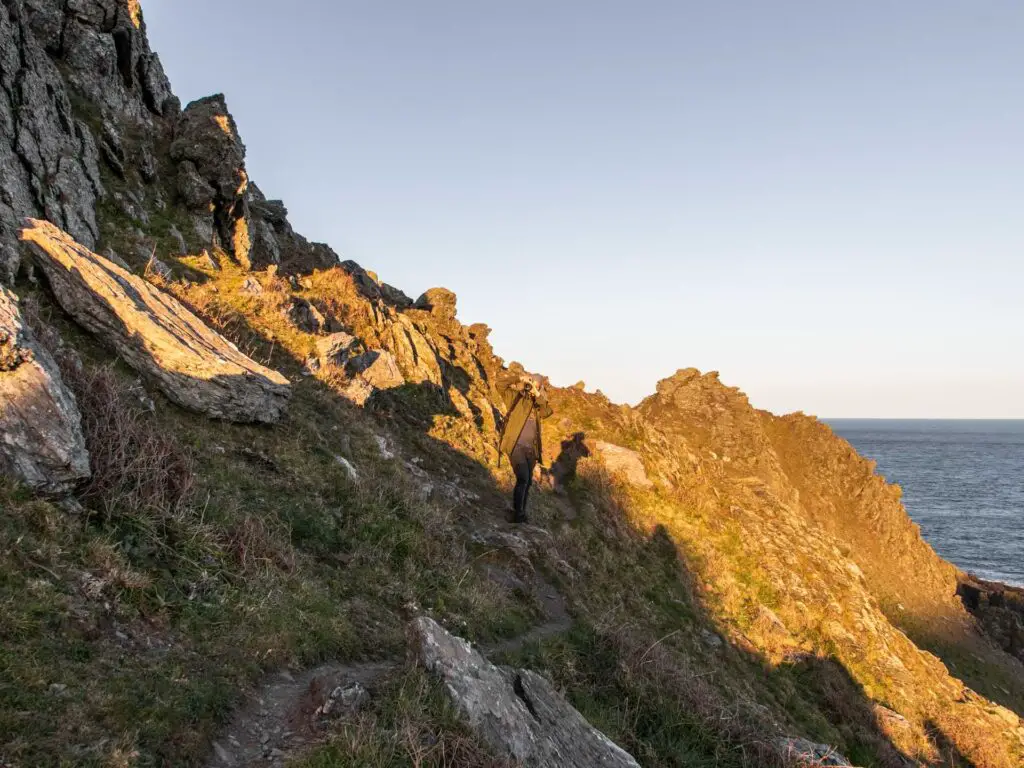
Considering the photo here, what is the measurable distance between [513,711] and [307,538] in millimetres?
3937

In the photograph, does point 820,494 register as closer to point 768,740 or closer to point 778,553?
point 778,553

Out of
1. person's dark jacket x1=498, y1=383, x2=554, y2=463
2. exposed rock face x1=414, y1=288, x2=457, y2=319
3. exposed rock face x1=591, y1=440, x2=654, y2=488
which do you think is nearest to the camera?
person's dark jacket x1=498, y1=383, x2=554, y2=463

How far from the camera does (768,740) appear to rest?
7.76 meters

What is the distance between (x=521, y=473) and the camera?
13.9 m

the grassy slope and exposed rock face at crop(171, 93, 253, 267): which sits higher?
exposed rock face at crop(171, 93, 253, 267)

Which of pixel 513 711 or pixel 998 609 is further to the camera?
pixel 998 609

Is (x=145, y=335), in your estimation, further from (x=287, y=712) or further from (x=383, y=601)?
(x=287, y=712)

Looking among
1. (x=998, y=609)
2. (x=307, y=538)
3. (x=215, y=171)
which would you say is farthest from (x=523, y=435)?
(x=998, y=609)

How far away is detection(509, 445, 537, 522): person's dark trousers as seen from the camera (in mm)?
13875

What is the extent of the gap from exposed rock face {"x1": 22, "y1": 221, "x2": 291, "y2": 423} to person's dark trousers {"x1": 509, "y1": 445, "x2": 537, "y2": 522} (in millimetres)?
6270

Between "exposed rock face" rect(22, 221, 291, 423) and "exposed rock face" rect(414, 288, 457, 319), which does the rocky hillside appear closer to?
"exposed rock face" rect(22, 221, 291, 423)

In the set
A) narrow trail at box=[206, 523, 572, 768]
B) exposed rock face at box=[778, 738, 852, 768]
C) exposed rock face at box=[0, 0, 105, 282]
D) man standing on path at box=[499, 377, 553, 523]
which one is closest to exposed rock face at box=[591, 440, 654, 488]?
man standing on path at box=[499, 377, 553, 523]

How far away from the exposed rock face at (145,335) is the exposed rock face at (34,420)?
9.34 feet

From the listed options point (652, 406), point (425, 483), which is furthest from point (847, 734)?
point (652, 406)
